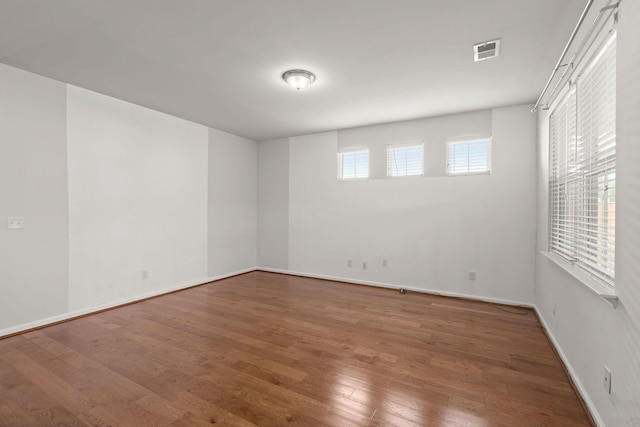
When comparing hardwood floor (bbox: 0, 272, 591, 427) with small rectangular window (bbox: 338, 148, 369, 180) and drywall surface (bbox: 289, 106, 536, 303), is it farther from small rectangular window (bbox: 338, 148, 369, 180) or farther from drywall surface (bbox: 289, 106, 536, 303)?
small rectangular window (bbox: 338, 148, 369, 180)

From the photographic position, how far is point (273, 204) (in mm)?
5969

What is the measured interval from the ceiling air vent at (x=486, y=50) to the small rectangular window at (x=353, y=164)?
8.08 ft

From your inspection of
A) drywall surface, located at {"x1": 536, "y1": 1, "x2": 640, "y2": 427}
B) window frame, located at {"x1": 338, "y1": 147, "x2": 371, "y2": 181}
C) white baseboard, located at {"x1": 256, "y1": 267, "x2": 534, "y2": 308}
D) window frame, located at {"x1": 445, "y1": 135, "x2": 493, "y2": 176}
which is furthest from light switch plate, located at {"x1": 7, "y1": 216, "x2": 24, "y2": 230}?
window frame, located at {"x1": 445, "y1": 135, "x2": 493, "y2": 176}

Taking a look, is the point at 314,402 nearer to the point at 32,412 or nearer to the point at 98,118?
the point at 32,412

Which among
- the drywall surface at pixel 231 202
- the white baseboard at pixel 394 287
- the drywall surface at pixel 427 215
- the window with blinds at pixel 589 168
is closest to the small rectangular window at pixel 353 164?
the drywall surface at pixel 427 215

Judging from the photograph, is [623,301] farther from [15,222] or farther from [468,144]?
[15,222]

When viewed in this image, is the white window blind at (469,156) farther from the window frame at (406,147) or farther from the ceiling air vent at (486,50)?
the ceiling air vent at (486,50)

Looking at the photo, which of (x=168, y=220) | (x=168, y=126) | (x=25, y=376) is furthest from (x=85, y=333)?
(x=168, y=126)

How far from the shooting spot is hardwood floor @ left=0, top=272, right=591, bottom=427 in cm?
179

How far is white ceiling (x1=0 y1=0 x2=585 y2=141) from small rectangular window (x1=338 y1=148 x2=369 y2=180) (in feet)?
3.83

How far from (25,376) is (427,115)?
5.19m

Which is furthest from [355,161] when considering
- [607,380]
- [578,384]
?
[607,380]

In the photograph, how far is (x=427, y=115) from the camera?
4.33 metres

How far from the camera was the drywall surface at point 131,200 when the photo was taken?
3.44 meters
